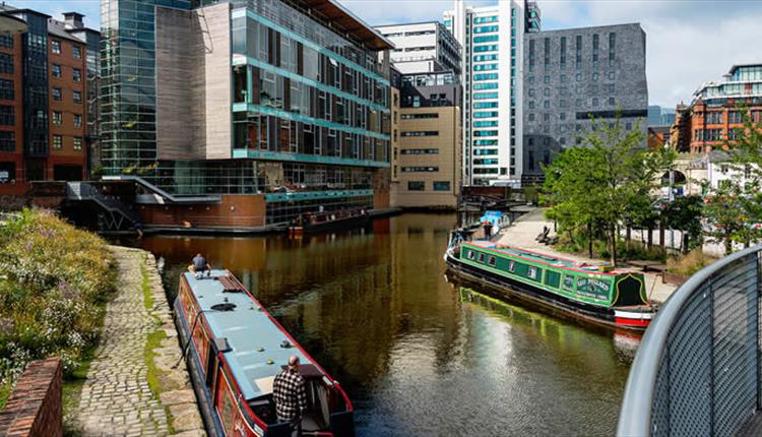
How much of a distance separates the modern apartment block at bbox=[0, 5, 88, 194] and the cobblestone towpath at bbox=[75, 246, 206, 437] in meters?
50.2

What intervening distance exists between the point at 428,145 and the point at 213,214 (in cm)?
4773

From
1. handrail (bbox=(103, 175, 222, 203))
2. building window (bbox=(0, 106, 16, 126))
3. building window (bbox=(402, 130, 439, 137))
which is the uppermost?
building window (bbox=(402, 130, 439, 137))

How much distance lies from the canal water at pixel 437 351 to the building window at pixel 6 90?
40735mm

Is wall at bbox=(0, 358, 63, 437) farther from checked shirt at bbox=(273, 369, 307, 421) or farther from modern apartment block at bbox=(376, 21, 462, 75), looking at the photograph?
modern apartment block at bbox=(376, 21, 462, 75)

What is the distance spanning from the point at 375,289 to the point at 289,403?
18440 millimetres

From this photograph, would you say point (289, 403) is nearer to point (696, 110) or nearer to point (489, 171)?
point (696, 110)

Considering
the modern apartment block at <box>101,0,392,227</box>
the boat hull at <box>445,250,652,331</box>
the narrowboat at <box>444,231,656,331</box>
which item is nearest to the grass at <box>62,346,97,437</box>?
the boat hull at <box>445,250,652,331</box>

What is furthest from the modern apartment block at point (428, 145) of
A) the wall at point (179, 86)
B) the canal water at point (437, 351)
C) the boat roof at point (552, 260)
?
the boat roof at point (552, 260)

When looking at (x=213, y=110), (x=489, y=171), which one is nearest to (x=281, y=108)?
(x=213, y=110)

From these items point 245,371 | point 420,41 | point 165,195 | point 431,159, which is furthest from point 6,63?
point 420,41

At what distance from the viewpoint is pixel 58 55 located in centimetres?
6881

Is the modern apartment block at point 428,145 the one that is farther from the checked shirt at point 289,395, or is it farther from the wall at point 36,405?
the wall at point 36,405

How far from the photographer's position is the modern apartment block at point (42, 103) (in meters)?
63.7

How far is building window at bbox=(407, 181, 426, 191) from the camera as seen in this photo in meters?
93.8
